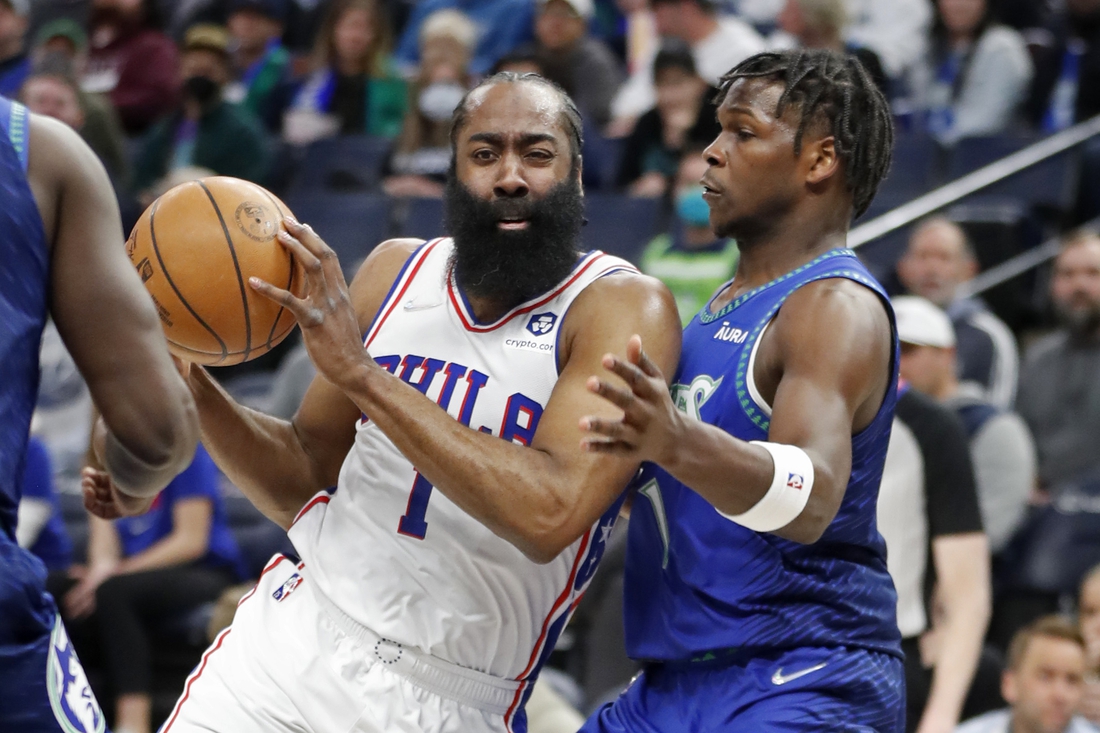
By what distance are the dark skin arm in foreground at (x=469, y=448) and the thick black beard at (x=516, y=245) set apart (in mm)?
386

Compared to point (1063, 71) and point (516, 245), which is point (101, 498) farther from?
point (1063, 71)

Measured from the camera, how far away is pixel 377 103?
31.2 ft

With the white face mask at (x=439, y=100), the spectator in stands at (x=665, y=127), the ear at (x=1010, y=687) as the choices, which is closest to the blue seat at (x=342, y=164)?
the white face mask at (x=439, y=100)

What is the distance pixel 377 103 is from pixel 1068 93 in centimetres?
431

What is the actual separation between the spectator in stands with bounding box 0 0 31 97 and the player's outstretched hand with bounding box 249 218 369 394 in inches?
292

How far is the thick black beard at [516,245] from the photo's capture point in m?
3.25

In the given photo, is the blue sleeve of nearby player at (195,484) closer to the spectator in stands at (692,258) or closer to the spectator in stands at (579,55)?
the spectator in stands at (692,258)

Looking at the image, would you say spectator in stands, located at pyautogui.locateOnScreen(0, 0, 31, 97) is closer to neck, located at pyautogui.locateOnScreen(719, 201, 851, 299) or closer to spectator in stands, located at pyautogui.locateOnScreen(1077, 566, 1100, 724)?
spectator in stands, located at pyautogui.locateOnScreen(1077, 566, 1100, 724)

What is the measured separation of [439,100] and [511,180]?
5624mm

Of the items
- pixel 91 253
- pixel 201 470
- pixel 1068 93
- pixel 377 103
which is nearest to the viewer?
pixel 91 253

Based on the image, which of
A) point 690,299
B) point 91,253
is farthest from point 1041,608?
point 91,253

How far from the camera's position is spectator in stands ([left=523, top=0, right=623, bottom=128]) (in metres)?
9.18

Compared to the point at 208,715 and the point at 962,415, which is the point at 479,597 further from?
the point at 962,415

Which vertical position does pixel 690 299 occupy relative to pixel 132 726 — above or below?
above
